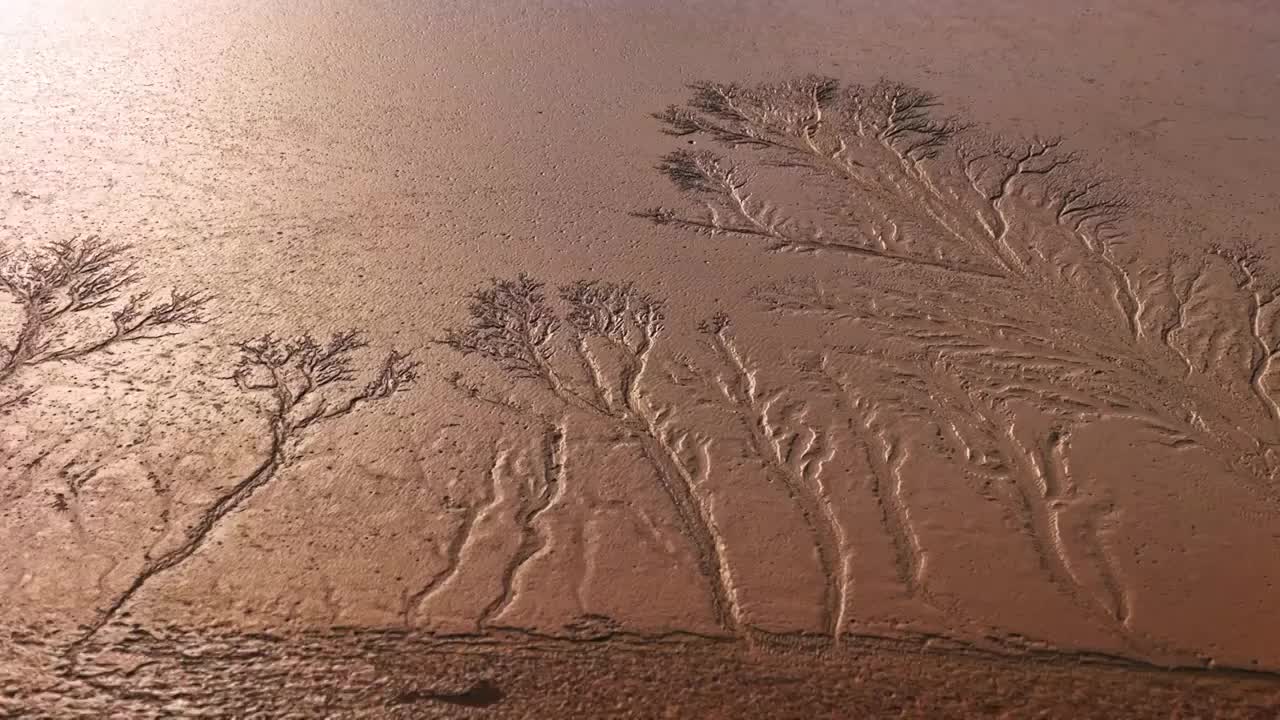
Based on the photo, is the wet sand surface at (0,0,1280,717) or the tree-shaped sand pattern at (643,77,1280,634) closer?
the wet sand surface at (0,0,1280,717)

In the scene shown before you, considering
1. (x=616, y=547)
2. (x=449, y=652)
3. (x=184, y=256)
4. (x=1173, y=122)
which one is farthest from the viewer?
(x=1173, y=122)

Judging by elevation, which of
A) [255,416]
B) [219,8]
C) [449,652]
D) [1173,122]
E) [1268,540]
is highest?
[219,8]

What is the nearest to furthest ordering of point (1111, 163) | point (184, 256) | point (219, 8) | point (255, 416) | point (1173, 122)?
point (255, 416) < point (184, 256) < point (1111, 163) < point (1173, 122) < point (219, 8)

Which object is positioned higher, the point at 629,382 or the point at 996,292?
the point at 996,292

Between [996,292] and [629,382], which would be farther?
[996,292]

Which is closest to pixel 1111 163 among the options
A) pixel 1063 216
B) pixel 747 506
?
pixel 1063 216

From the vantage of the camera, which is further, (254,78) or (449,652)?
(254,78)

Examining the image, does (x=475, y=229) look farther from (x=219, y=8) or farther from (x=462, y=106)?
(x=219, y=8)

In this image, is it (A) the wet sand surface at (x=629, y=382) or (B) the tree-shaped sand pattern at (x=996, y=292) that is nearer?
(A) the wet sand surface at (x=629, y=382)
